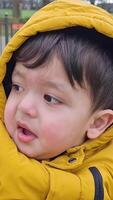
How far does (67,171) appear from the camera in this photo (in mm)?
1562

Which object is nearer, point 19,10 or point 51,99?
point 51,99

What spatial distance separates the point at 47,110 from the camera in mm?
1505

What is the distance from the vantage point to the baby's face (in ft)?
4.92

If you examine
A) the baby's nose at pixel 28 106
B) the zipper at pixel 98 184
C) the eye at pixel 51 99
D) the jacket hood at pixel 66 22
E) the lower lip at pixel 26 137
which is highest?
the jacket hood at pixel 66 22

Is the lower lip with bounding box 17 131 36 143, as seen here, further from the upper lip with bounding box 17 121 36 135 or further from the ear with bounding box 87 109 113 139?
the ear with bounding box 87 109 113 139

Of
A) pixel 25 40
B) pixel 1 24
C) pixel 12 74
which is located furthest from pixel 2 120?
pixel 1 24

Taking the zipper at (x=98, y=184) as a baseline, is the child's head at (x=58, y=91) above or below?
above

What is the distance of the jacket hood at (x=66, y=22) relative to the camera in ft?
5.03

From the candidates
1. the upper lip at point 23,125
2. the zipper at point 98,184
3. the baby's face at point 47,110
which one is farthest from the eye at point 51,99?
the zipper at point 98,184

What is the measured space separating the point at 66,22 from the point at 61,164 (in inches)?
17.4

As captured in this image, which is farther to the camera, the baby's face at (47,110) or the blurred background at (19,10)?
the blurred background at (19,10)

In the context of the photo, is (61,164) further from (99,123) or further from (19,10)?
(19,10)

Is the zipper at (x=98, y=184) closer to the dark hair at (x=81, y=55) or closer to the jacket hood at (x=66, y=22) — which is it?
the jacket hood at (x=66, y=22)

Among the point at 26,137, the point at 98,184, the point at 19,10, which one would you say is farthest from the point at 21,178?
the point at 19,10
